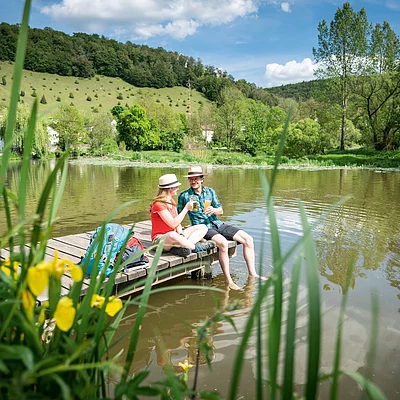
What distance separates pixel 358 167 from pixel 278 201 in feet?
53.2

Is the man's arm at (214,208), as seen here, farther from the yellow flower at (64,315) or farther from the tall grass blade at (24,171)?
the yellow flower at (64,315)

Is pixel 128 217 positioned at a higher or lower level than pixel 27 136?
lower

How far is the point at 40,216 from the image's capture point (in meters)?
0.82

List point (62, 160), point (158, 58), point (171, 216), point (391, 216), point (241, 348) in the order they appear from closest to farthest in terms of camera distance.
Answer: point (241, 348), point (62, 160), point (171, 216), point (391, 216), point (158, 58)

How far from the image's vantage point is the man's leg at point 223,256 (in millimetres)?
4691

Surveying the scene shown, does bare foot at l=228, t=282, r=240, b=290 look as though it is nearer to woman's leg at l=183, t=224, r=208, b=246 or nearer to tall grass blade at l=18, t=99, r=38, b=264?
woman's leg at l=183, t=224, r=208, b=246

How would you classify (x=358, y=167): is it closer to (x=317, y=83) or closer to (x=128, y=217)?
(x=317, y=83)

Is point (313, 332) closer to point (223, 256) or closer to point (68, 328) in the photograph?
point (68, 328)

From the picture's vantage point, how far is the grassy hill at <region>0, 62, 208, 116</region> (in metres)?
72.1

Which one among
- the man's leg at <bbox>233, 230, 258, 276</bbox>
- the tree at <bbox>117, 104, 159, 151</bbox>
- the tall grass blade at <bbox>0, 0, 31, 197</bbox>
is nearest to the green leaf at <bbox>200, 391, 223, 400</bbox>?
the tall grass blade at <bbox>0, 0, 31, 197</bbox>

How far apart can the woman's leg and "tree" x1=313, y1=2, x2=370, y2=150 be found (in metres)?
30.3

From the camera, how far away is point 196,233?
471 cm

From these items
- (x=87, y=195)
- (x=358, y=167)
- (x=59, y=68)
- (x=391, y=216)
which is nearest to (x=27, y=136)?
(x=391, y=216)

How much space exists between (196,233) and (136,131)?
49669 millimetres
